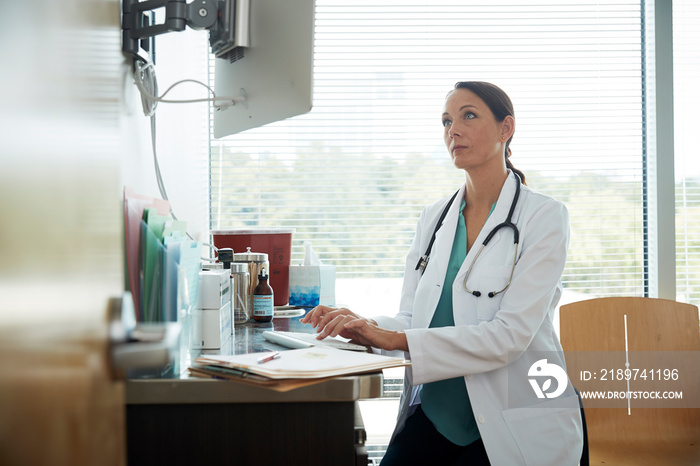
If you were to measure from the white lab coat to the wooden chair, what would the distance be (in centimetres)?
48

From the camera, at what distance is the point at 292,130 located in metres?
2.63

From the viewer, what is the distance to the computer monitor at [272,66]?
46.1 inches

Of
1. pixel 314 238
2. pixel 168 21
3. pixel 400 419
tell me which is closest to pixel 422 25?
pixel 314 238

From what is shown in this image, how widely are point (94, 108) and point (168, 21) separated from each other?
0.47 m

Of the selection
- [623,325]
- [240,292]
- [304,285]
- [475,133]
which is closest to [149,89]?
[240,292]

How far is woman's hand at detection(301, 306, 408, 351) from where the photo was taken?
1305mm

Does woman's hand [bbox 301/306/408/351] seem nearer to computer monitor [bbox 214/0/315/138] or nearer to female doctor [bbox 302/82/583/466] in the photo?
female doctor [bbox 302/82/583/466]

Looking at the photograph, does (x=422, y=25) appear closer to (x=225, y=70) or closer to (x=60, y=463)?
(x=225, y=70)

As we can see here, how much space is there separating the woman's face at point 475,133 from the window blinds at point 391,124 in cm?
82

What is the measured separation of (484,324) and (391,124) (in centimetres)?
142

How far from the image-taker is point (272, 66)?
127 centimetres

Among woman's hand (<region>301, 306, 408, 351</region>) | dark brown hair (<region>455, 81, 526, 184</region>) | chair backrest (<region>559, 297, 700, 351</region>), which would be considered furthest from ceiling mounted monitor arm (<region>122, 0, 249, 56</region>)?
chair backrest (<region>559, 297, 700, 351</region>)

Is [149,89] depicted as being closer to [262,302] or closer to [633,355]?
[262,302]

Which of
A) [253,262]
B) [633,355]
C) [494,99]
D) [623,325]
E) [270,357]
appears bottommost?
[633,355]
